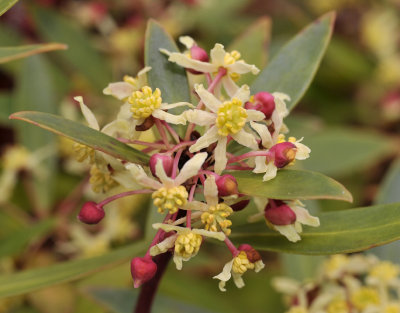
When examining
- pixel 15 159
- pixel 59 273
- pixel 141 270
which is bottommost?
pixel 15 159

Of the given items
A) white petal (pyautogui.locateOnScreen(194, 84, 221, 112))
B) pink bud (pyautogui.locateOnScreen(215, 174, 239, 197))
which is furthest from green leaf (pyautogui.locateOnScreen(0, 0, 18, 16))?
pink bud (pyautogui.locateOnScreen(215, 174, 239, 197))

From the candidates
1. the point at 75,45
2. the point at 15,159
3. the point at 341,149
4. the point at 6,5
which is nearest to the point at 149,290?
the point at 6,5

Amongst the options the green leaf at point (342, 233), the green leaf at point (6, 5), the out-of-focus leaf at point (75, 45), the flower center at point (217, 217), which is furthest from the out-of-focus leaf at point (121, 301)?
the out-of-focus leaf at point (75, 45)

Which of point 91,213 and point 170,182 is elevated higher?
point 170,182

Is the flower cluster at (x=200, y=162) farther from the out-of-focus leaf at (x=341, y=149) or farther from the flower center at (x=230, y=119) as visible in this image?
the out-of-focus leaf at (x=341, y=149)

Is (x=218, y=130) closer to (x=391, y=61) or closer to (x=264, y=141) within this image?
(x=264, y=141)

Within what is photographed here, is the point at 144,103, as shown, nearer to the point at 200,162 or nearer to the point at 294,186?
the point at 200,162

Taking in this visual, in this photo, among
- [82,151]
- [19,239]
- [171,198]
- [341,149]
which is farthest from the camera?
[341,149]
